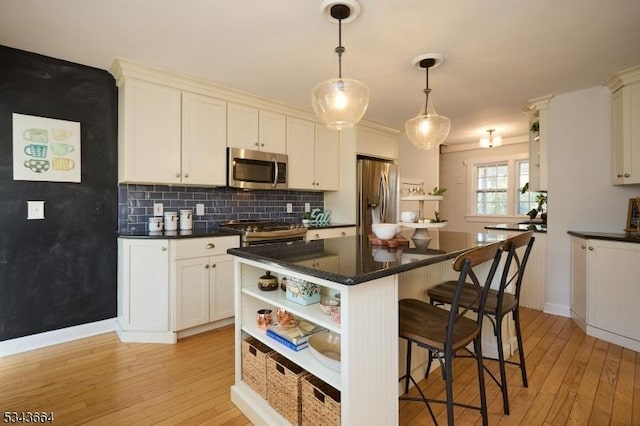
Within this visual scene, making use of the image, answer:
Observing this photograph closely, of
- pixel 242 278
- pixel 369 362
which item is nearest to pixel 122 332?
pixel 242 278

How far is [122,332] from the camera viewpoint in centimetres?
262

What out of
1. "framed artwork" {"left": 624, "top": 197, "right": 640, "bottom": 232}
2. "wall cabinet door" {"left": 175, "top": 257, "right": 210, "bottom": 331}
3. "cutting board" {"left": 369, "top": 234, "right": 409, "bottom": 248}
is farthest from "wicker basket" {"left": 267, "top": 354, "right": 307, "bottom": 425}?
"framed artwork" {"left": 624, "top": 197, "right": 640, "bottom": 232}

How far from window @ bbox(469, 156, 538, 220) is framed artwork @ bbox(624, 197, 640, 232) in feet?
8.70

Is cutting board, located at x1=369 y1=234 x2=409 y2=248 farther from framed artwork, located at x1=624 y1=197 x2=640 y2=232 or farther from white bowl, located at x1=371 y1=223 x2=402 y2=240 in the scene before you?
framed artwork, located at x1=624 y1=197 x2=640 y2=232

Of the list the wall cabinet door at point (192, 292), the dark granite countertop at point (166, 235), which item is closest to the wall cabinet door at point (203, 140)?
the dark granite countertop at point (166, 235)

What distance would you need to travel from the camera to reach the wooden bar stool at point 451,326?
4.15 feet

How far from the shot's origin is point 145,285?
2.59m

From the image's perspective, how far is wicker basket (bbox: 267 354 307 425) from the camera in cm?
145

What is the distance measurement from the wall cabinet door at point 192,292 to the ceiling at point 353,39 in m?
1.71

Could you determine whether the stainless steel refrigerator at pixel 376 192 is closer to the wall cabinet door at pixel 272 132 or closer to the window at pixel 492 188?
the wall cabinet door at pixel 272 132

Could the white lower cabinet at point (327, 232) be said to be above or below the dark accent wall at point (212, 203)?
below

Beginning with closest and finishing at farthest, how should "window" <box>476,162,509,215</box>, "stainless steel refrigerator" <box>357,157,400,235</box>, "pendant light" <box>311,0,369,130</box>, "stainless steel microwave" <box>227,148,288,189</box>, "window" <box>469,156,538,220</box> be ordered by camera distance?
"pendant light" <box>311,0,369,130</box> → "stainless steel microwave" <box>227,148,288,189</box> → "stainless steel refrigerator" <box>357,157,400,235</box> → "window" <box>469,156,538,220</box> → "window" <box>476,162,509,215</box>

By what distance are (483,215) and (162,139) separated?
18.5 feet

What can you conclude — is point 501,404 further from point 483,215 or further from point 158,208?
point 483,215
